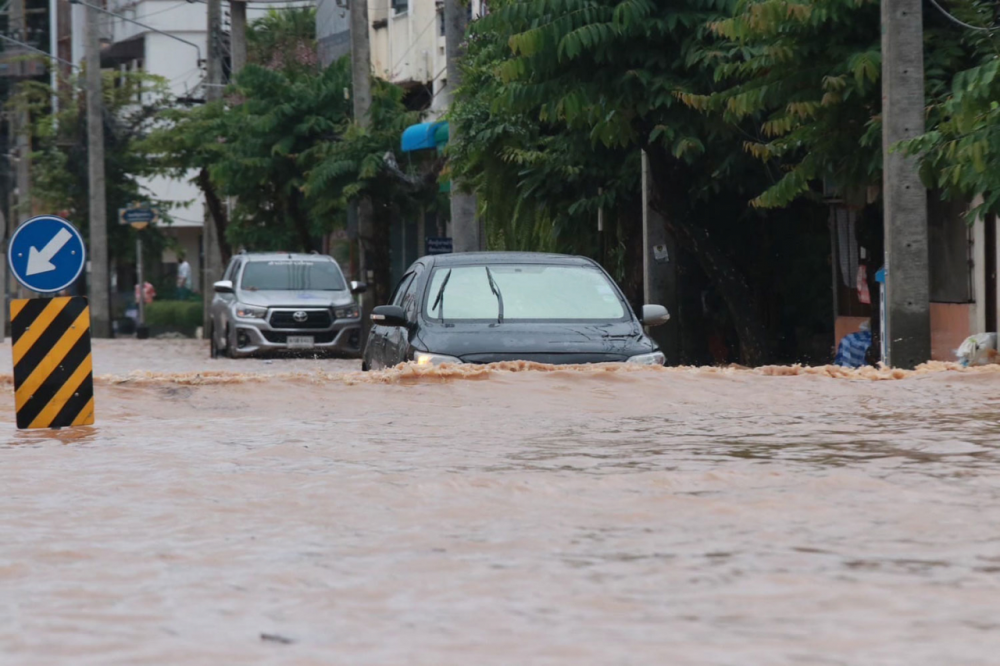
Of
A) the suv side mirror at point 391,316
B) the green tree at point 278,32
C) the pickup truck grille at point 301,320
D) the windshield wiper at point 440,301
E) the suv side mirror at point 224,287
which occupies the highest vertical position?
the green tree at point 278,32

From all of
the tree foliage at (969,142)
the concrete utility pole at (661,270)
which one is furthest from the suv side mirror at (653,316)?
the concrete utility pole at (661,270)

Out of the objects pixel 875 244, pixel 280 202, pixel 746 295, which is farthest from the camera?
pixel 280 202

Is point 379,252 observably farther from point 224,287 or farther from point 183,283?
point 183,283

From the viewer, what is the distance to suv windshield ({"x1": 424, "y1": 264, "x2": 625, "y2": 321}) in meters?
13.4

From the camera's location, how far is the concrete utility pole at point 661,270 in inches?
859

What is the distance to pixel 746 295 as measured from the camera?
68.6 ft

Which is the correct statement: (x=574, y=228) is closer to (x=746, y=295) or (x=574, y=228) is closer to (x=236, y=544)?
(x=746, y=295)

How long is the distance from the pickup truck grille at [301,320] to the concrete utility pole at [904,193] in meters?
14.3

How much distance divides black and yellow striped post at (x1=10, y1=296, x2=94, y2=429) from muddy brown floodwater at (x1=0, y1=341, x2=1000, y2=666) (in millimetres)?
272

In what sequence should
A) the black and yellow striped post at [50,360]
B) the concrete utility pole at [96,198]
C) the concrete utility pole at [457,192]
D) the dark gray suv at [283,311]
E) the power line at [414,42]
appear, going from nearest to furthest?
the black and yellow striped post at [50,360]
the concrete utility pole at [457,192]
the dark gray suv at [283,311]
the power line at [414,42]
the concrete utility pole at [96,198]

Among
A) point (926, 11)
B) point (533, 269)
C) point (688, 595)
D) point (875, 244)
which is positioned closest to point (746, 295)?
point (875, 244)

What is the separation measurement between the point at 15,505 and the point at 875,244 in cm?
1259

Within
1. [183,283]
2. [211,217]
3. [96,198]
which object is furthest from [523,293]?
[183,283]

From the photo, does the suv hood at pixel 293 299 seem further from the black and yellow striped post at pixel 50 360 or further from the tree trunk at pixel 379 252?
the black and yellow striped post at pixel 50 360
